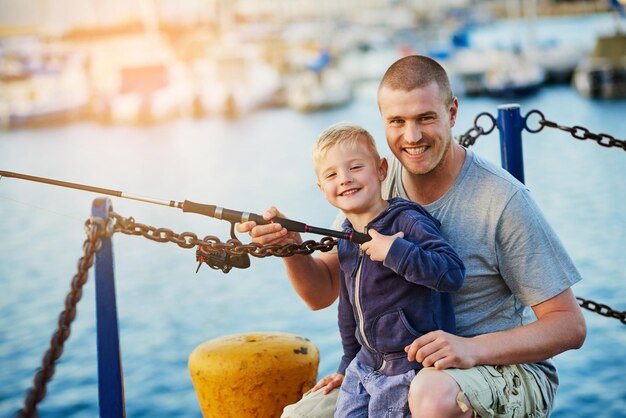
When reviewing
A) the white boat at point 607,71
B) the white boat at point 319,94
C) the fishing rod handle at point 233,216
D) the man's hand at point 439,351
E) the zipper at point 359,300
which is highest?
the white boat at point 319,94

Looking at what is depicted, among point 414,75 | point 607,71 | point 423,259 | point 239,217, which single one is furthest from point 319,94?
point 423,259

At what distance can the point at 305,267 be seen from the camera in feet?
11.2

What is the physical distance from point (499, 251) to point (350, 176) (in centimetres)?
59

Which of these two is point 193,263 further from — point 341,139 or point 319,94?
point 319,94

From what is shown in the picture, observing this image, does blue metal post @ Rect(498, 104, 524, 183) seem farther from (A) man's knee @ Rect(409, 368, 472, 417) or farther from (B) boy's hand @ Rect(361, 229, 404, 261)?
(A) man's knee @ Rect(409, 368, 472, 417)

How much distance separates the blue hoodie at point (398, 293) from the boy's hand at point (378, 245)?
0.08 ft

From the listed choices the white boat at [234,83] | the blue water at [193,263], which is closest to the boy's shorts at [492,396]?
the blue water at [193,263]

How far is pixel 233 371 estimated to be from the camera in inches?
153

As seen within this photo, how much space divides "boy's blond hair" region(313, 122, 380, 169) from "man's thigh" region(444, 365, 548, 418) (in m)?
0.81

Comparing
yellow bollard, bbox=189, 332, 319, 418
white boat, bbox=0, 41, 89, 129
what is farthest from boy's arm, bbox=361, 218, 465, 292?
white boat, bbox=0, 41, 89, 129

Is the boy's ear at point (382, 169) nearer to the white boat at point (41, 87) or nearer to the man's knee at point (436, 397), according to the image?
the man's knee at point (436, 397)

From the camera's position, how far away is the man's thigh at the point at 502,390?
2.82 m

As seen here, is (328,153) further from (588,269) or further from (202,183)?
(202,183)

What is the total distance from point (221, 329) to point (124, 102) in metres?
47.8
